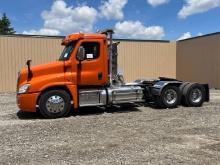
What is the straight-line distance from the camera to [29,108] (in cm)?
1215

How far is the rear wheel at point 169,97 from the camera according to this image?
1416 cm

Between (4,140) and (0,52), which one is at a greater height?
(0,52)

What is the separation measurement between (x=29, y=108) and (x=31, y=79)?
0.91 meters

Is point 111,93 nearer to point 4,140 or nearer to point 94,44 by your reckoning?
point 94,44

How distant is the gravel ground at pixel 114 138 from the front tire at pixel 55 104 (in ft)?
1.31

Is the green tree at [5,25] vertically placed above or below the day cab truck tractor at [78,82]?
above

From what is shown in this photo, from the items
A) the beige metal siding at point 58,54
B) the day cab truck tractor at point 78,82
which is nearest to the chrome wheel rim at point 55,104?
the day cab truck tractor at point 78,82

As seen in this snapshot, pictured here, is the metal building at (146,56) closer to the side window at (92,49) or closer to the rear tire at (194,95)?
the rear tire at (194,95)

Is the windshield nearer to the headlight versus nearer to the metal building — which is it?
the headlight

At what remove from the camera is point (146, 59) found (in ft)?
87.5

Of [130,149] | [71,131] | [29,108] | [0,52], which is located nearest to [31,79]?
[29,108]

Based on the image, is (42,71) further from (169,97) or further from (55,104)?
(169,97)

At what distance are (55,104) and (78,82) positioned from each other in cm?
103

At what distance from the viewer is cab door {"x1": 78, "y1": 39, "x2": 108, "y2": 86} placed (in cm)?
1262
